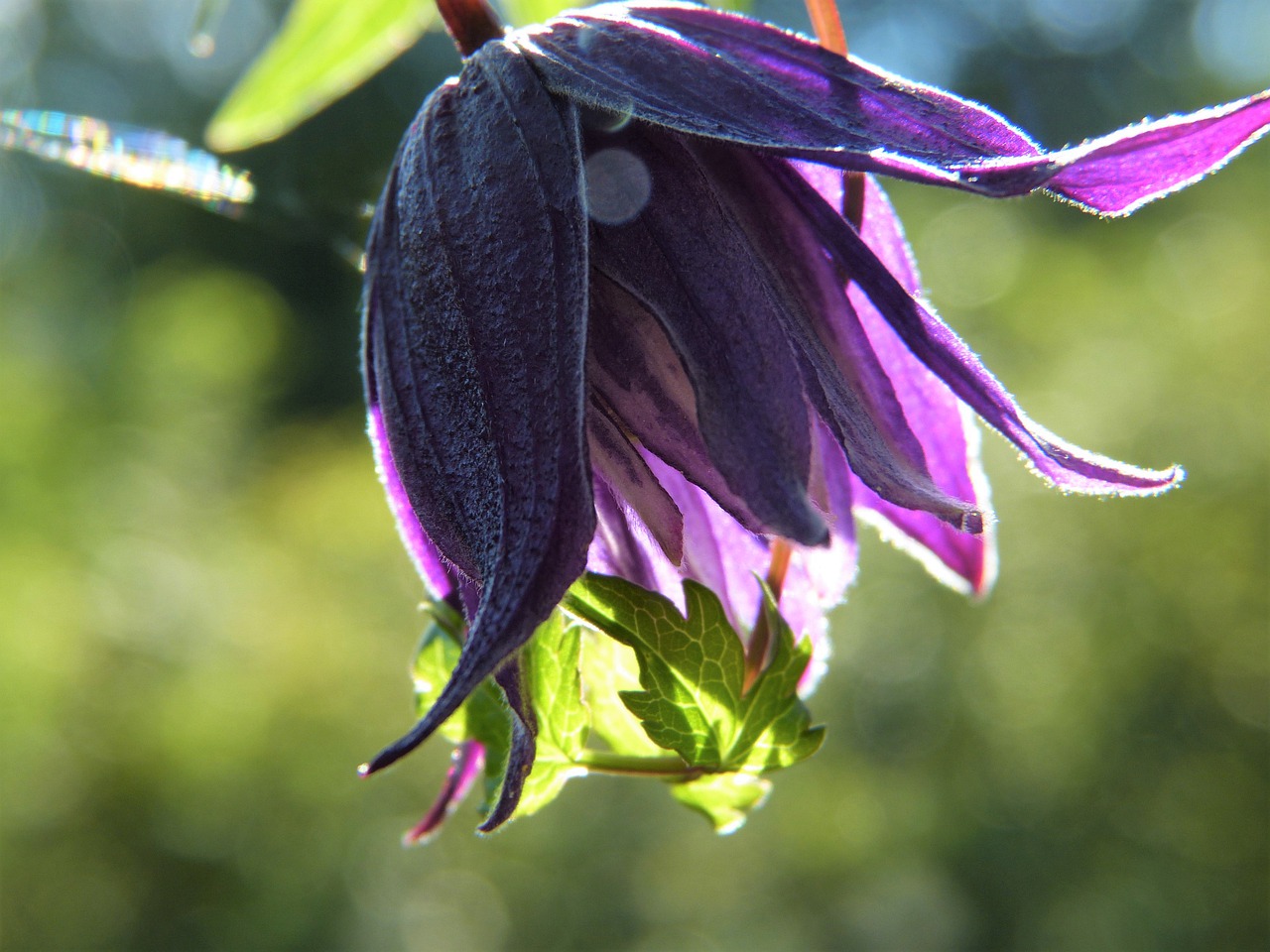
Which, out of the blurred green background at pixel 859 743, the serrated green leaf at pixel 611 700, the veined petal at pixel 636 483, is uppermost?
the veined petal at pixel 636 483

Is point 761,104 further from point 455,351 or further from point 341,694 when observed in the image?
point 341,694

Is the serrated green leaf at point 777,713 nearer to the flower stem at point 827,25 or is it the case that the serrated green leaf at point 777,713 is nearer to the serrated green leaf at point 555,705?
the serrated green leaf at point 555,705

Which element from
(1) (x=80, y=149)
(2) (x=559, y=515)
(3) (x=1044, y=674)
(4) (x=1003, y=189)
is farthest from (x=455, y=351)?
(3) (x=1044, y=674)

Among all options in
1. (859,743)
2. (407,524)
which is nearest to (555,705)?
(407,524)

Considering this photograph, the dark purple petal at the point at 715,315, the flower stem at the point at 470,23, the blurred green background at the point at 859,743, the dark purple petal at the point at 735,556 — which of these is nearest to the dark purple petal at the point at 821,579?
the dark purple petal at the point at 735,556

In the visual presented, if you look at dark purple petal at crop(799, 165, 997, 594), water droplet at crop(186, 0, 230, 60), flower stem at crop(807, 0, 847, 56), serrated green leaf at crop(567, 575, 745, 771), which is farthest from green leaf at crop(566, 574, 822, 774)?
water droplet at crop(186, 0, 230, 60)

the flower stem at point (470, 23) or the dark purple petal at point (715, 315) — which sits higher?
the flower stem at point (470, 23)

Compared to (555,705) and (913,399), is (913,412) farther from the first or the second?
(555,705)
